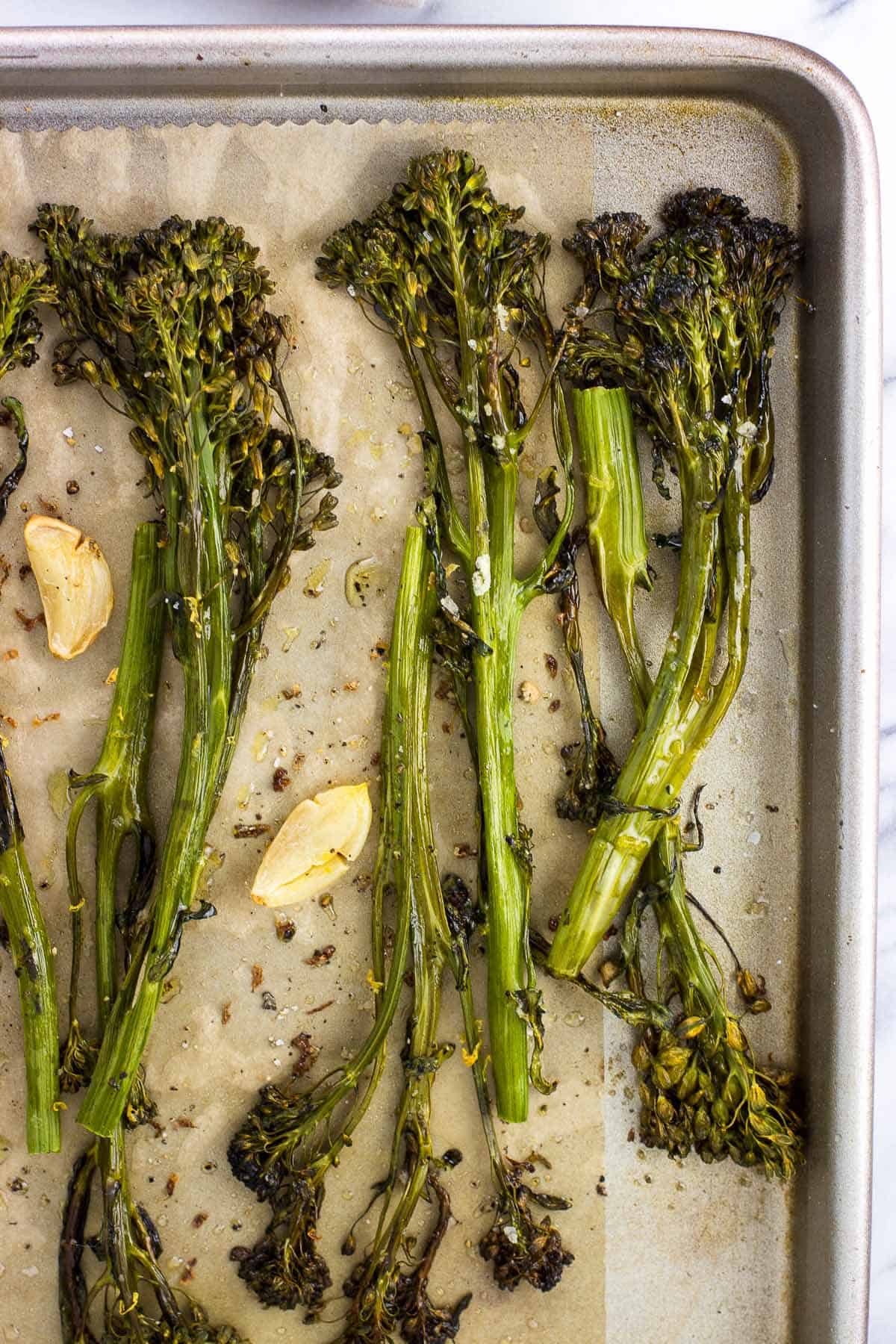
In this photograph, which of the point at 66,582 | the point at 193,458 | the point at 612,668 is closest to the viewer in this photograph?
the point at 193,458

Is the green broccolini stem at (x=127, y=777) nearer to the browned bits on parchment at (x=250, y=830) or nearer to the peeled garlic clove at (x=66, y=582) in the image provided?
the peeled garlic clove at (x=66, y=582)

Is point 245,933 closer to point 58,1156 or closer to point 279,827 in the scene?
point 279,827

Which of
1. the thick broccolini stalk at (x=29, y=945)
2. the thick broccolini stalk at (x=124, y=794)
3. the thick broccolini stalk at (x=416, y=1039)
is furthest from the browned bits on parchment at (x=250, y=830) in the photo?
the thick broccolini stalk at (x=29, y=945)

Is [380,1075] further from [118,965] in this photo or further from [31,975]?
[31,975]

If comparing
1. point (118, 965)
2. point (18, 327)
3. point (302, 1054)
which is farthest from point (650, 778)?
point (18, 327)

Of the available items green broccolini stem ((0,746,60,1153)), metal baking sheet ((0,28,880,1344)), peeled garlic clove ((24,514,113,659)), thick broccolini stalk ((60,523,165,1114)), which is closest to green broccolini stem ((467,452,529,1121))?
metal baking sheet ((0,28,880,1344))

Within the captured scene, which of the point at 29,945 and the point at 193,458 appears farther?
the point at 29,945

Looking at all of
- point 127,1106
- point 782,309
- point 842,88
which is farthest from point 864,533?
point 127,1106
